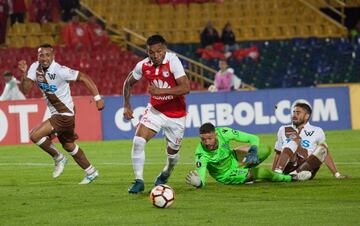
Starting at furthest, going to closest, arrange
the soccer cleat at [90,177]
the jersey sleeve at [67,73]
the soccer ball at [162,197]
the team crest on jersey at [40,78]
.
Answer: the soccer cleat at [90,177] < the team crest on jersey at [40,78] < the jersey sleeve at [67,73] < the soccer ball at [162,197]

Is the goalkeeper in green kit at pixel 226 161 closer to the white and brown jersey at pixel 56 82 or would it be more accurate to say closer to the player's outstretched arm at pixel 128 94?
the player's outstretched arm at pixel 128 94

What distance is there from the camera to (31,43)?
1278 inches

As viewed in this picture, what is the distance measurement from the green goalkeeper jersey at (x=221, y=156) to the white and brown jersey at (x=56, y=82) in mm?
2344

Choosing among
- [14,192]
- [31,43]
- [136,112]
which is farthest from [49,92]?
[31,43]

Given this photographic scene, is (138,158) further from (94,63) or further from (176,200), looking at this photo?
(94,63)

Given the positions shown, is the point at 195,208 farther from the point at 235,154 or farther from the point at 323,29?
the point at 323,29

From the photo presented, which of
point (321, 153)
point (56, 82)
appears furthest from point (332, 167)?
point (56, 82)

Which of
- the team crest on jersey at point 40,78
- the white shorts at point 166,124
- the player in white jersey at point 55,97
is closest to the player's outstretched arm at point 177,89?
the white shorts at point 166,124

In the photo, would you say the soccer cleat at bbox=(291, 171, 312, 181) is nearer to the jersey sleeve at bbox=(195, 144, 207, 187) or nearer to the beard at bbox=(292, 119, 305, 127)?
the beard at bbox=(292, 119, 305, 127)

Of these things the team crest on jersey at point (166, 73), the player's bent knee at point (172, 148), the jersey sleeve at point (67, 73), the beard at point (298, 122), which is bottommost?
the player's bent knee at point (172, 148)

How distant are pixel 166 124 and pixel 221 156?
3.00ft

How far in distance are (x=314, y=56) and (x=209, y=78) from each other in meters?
4.17

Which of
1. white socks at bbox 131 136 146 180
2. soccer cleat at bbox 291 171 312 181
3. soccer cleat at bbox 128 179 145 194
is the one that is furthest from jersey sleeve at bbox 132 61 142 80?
soccer cleat at bbox 291 171 312 181

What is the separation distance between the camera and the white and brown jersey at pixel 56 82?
50.4 feet
